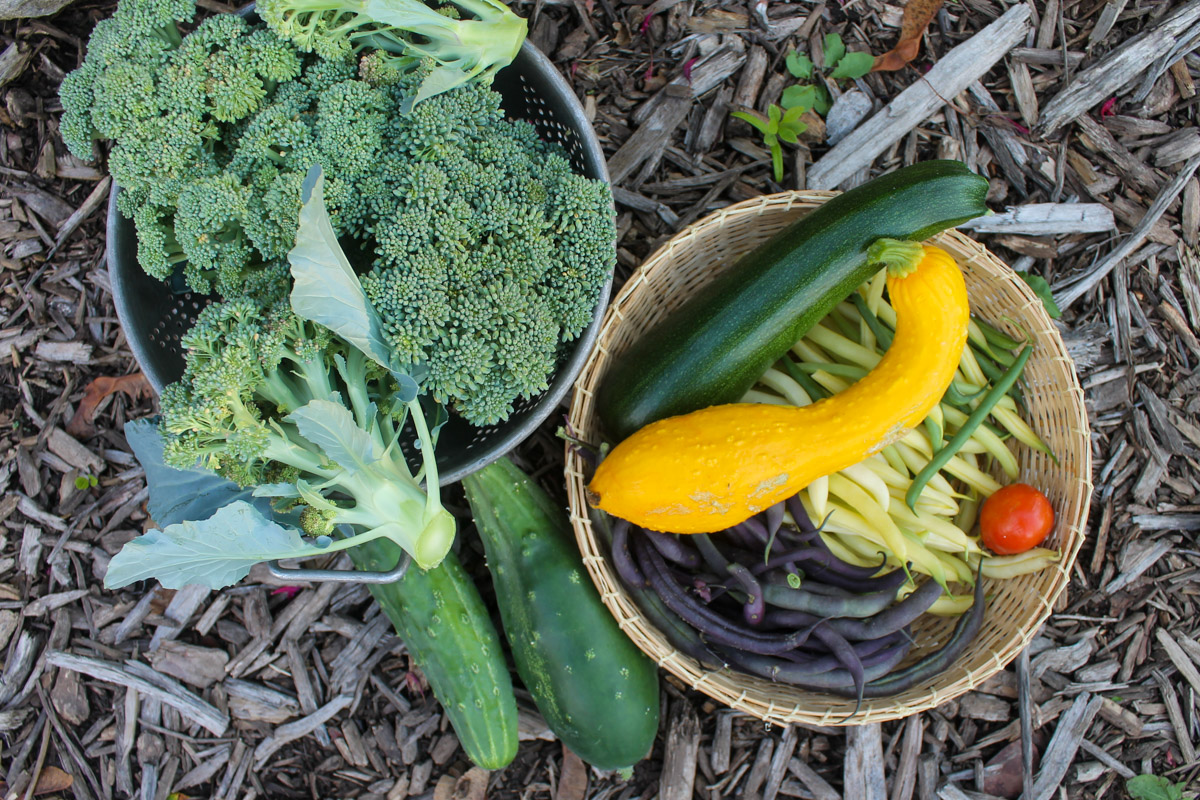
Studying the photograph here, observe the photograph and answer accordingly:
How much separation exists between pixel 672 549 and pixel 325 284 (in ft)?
3.51

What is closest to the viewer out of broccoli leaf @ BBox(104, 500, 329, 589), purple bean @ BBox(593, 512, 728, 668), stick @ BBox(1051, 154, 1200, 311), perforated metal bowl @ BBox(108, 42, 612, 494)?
broccoli leaf @ BBox(104, 500, 329, 589)

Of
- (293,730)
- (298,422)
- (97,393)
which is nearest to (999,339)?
(298,422)

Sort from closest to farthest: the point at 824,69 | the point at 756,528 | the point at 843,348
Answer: the point at 756,528
the point at 843,348
the point at 824,69

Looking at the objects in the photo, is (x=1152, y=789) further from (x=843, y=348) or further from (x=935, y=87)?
(x=935, y=87)

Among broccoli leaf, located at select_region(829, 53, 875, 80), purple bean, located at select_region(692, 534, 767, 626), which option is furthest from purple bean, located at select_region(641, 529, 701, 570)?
broccoli leaf, located at select_region(829, 53, 875, 80)

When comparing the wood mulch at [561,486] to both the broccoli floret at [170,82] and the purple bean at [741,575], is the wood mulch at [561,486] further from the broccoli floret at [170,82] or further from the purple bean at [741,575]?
the broccoli floret at [170,82]

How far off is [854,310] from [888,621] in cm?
85

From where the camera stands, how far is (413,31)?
1.62 metres

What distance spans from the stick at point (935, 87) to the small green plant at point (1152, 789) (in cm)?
198

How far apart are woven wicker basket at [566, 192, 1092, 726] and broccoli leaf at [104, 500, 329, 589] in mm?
727

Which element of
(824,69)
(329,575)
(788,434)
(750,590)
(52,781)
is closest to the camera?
(329,575)

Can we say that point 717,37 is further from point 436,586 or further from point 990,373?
point 436,586

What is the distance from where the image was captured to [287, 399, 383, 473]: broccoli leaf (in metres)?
1.36

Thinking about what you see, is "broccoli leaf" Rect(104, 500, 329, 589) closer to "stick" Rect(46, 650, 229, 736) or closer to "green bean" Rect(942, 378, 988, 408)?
"stick" Rect(46, 650, 229, 736)
